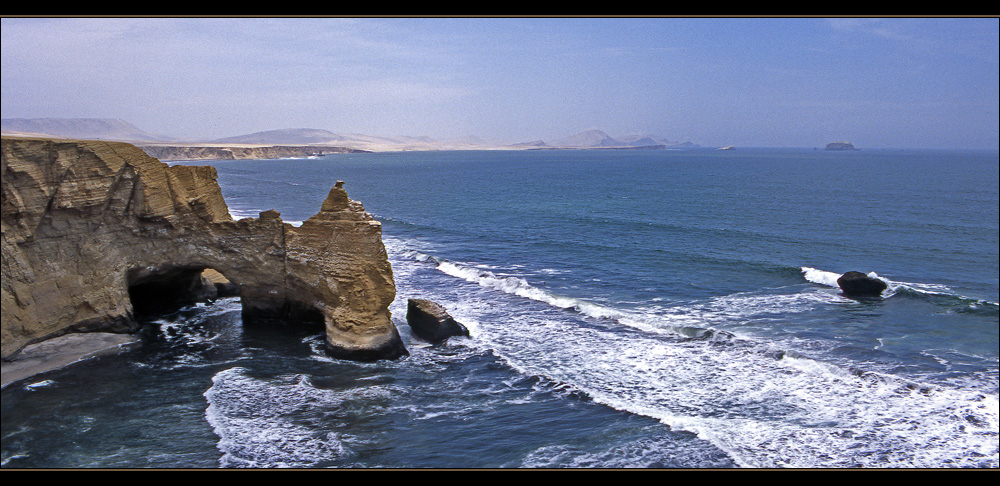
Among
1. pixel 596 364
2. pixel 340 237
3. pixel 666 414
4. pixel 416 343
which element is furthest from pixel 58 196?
pixel 666 414

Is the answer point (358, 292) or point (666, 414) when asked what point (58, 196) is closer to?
point (358, 292)

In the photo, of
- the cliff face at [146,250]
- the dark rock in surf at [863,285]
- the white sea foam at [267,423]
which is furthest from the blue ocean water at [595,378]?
the cliff face at [146,250]

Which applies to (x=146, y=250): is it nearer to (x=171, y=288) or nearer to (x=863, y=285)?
(x=171, y=288)

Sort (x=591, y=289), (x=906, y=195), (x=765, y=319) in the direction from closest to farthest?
(x=765, y=319) → (x=591, y=289) → (x=906, y=195)

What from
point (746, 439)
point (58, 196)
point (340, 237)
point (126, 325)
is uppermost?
point (58, 196)

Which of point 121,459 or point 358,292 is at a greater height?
point 358,292

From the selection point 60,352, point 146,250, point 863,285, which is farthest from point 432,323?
point 863,285

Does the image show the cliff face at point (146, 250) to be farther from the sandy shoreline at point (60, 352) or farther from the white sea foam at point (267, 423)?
the white sea foam at point (267, 423)
